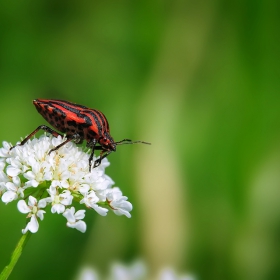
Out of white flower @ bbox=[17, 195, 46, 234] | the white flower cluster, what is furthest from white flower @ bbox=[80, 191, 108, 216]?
white flower @ bbox=[17, 195, 46, 234]

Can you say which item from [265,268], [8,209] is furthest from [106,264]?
[265,268]

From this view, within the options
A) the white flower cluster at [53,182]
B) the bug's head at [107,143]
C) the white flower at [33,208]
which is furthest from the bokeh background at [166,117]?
the white flower at [33,208]

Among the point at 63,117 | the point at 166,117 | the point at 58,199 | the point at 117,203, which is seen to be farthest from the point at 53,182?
the point at 166,117

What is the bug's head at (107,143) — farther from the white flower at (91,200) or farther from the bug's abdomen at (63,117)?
the white flower at (91,200)

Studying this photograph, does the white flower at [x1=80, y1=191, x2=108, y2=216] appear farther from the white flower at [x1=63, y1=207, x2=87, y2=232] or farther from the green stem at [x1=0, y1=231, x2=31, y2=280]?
the green stem at [x1=0, y1=231, x2=31, y2=280]

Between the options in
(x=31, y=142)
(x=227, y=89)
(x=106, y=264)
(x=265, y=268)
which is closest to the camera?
(x=31, y=142)

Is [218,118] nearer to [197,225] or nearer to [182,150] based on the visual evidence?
[182,150]

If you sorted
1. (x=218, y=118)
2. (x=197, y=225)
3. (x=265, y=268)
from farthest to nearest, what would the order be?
(x=218, y=118), (x=197, y=225), (x=265, y=268)
